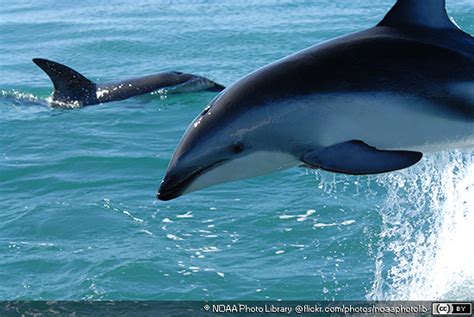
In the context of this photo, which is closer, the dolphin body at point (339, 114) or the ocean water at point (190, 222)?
the dolphin body at point (339, 114)

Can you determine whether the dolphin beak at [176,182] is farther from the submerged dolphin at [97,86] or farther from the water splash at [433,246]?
the submerged dolphin at [97,86]

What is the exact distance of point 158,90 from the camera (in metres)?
16.3

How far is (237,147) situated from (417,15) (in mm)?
1499

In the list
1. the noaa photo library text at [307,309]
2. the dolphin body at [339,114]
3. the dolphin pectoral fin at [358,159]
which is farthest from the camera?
the noaa photo library text at [307,309]

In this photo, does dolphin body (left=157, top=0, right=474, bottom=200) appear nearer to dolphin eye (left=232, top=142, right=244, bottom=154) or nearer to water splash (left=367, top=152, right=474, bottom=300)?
dolphin eye (left=232, top=142, right=244, bottom=154)

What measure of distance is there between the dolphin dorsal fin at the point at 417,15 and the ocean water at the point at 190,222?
58.2 inches

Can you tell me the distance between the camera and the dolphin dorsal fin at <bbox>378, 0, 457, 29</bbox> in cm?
569

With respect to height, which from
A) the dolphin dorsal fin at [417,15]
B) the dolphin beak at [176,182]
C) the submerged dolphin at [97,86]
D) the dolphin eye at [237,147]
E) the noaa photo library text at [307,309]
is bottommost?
the noaa photo library text at [307,309]

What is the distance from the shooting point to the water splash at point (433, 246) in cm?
806

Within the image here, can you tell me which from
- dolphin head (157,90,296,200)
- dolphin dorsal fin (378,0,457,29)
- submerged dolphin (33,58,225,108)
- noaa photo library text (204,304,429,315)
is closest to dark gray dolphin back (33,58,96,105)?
submerged dolphin (33,58,225,108)

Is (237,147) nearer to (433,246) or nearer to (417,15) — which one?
(417,15)

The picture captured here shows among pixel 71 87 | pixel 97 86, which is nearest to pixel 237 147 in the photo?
pixel 71 87

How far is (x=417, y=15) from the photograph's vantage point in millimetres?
5691

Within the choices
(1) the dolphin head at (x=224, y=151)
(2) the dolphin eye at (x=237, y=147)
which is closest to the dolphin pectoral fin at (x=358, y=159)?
(1) the dolphin head at (x=224, y=151)
